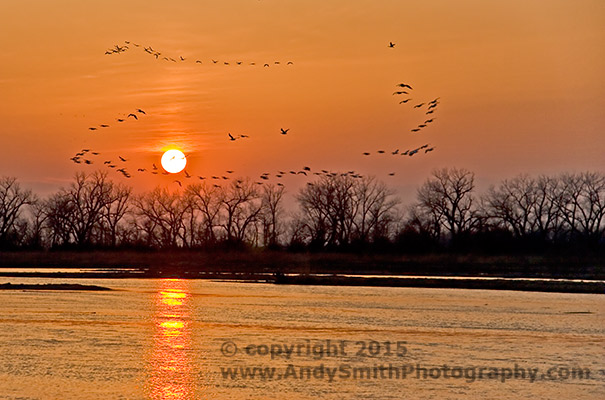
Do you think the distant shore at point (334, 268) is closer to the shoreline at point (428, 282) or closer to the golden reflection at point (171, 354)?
the shoreline at point (428, 282)

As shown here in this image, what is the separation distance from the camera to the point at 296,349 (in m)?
28.8

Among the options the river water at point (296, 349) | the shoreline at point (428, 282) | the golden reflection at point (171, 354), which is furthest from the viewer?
the shoreline at point (428, 282)

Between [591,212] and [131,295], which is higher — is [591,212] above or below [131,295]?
above

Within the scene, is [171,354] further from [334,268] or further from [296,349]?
[334,268]

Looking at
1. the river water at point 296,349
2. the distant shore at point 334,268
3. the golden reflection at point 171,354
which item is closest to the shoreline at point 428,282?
the distant shore at point 334,268

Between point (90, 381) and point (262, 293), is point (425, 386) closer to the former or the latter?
point (90, 381)

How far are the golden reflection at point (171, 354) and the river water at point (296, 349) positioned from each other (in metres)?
0.05

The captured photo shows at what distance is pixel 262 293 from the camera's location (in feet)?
186

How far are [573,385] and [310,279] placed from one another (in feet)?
157

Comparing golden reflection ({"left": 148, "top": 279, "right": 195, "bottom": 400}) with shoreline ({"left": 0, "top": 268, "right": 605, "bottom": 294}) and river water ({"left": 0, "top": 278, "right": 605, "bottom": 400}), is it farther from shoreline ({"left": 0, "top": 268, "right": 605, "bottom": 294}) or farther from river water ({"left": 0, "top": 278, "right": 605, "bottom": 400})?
shoreline ({"left": 0, "top": 268, "right": 605, "bottom": 294})

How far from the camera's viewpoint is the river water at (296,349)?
73.4 ft

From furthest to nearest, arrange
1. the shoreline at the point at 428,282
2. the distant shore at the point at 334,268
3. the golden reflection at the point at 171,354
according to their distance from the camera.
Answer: the distant shore at the point at 334,268
the shoreline at the point at 428,282
the golden reflection at the point at 171,354

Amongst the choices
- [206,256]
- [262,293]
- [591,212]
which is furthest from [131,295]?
[591,212]

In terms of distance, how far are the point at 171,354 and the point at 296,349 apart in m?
3.85
